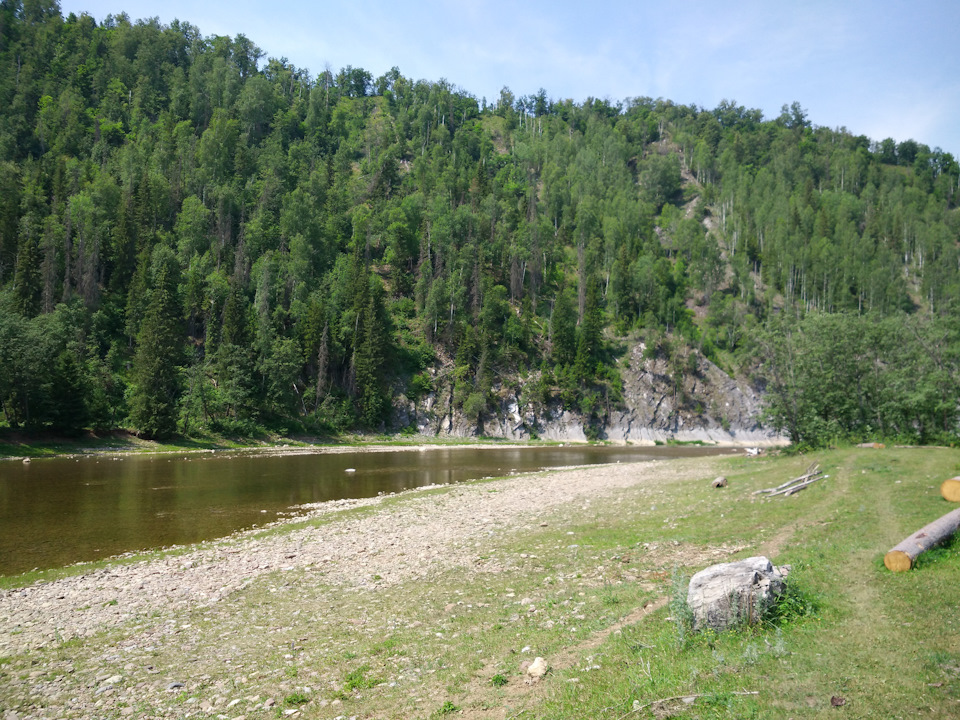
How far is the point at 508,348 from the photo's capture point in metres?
113

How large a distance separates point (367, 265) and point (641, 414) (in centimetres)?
6861

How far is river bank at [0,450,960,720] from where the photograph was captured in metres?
6.90

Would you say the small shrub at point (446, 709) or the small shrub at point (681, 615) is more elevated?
the small shrub at point (681, 615)

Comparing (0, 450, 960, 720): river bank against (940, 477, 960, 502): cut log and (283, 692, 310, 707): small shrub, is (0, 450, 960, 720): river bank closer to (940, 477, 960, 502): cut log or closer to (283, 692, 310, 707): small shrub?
(283, 692, 310, 707): small shrub

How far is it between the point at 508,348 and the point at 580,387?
1666 centimetres

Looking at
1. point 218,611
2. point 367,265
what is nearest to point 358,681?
point 218,611

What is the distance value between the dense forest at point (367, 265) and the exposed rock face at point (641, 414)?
9.71 feet

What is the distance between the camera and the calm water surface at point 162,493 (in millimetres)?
21375

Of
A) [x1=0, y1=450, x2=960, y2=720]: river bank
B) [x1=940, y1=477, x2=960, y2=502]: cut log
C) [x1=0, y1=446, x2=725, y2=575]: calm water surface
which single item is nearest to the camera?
[x1=0, y1=450, x2=960, y2=720]: river bank

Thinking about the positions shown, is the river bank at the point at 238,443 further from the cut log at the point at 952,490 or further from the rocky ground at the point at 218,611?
the cut log at the point at 952,490

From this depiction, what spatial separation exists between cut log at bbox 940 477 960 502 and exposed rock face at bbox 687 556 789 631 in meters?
11.5

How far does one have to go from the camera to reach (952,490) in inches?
625

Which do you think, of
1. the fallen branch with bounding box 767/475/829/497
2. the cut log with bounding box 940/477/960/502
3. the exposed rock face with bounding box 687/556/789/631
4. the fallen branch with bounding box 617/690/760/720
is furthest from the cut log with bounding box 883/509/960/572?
the fallen branch with bounding box 767/475/829/497

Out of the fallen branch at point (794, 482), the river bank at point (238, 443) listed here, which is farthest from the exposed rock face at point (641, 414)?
the fallen branch at point (794, 482)
